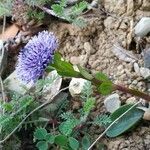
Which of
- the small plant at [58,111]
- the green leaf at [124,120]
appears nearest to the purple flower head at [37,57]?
the small plant at [58,111]

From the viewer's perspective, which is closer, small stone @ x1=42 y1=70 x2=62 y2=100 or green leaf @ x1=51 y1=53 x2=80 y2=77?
green leaf @ x1=51 y1=53 x2=80 y2=77

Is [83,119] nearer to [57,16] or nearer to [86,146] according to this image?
[86,146]

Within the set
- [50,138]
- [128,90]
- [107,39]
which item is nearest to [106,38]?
[107,39]

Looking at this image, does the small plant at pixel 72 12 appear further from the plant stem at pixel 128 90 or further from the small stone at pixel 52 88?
the plant stem at pixel 128 90

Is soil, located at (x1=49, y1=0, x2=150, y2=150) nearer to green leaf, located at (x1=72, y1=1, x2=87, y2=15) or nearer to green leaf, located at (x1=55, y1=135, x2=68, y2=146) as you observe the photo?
green leaf, located at (x1=72, y1=1, x2=87, y2=15)

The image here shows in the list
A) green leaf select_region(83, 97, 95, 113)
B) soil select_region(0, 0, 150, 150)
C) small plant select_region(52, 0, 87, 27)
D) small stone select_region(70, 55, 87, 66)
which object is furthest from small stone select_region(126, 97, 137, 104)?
small plant select_region(52, 0, 87, 27)

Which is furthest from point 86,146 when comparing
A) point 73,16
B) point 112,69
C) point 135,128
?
point 73,16
